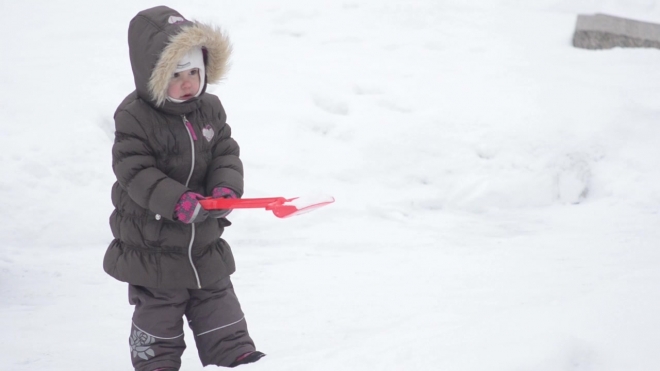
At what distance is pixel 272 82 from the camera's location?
6.12 meters

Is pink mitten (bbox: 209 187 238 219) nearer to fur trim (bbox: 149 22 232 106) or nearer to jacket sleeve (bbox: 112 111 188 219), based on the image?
jacket sleeve (bbox: 112 111 188 219)

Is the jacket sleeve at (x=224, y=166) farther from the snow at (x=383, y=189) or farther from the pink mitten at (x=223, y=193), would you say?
the snow at (x=383, y=189)

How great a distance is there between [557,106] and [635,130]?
0.60 meters

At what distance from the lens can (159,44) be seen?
8.37 feet

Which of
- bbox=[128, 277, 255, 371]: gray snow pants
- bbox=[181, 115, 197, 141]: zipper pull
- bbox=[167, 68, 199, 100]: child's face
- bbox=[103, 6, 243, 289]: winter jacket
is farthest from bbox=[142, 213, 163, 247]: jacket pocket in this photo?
bbox=[167, 68, 199, 100]: child's face

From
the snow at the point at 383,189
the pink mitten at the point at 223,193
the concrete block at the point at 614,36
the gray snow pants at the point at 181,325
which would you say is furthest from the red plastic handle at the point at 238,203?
the concrete block at the point at 614,36

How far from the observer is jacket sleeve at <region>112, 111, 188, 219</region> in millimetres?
2482

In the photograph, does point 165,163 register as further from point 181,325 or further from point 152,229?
point 181,325

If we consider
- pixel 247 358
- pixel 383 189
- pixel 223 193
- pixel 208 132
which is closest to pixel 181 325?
pixel 247 358

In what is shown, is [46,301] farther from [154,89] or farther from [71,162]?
[154,89]

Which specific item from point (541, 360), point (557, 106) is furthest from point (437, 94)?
point (541, 360)

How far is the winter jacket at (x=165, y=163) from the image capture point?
100 inches

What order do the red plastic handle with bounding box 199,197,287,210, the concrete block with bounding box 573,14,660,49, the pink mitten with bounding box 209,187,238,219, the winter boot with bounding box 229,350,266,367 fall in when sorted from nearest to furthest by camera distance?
the red plastic handle with bounding box 199,197,287,210
the pink mitten with bounding box 209,187,238,219
the winter boot with bounding box 229,350,266,367
the concrete block with bounding box 573,14,660,49

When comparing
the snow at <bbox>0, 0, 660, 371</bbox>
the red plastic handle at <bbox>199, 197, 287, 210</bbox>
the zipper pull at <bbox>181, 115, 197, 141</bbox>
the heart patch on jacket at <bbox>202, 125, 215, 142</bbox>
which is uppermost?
the zipper pull at <bbox>181, 115, 197, 141</bbox>
